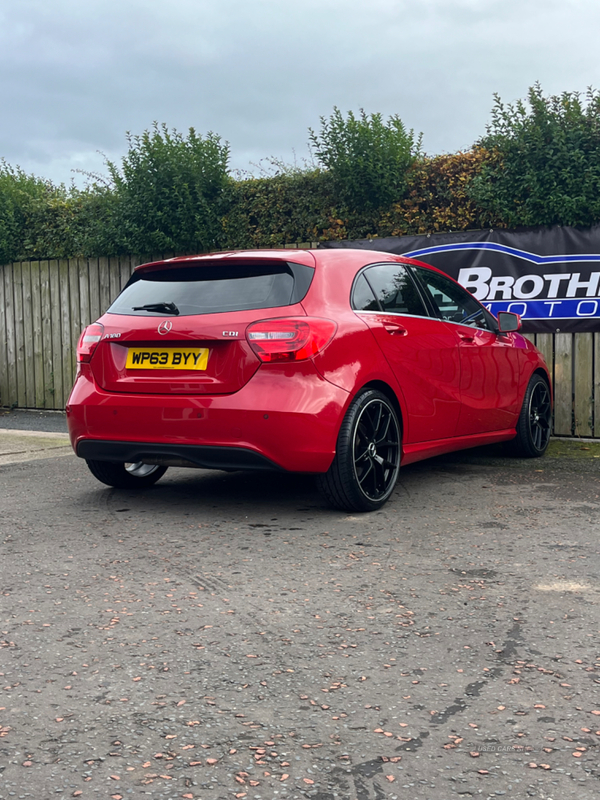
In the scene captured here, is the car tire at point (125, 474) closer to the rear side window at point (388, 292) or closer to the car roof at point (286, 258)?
the car roof at point (286, 258)

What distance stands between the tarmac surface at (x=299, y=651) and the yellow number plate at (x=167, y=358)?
34.8 inches

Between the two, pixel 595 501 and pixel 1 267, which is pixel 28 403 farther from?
pixel 595 501

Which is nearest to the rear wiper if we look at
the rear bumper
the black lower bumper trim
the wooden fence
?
the rear bumper

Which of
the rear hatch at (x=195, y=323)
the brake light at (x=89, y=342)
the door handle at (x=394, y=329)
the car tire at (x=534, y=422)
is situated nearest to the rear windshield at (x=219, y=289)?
the rear hatch at (x=195, y=323)

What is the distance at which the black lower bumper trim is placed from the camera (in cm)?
492

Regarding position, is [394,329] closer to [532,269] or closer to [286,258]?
[286,258]

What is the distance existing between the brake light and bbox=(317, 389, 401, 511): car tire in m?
1.61

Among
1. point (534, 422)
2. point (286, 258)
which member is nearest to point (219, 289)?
point (286, 258)

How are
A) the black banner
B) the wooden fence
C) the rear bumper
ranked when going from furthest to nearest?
the wooden fence → the black banner → the rear bumper

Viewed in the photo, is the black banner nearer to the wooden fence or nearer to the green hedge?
the green hedge

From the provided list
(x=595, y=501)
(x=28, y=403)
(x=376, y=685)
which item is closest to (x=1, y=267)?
(x=28, y=403)

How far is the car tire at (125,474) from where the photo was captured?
5949 mm

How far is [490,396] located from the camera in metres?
6.79

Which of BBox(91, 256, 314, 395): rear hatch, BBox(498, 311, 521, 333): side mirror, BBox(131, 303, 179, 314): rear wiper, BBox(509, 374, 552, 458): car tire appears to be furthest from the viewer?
BBox(509, 374, 552, 458): car tire
